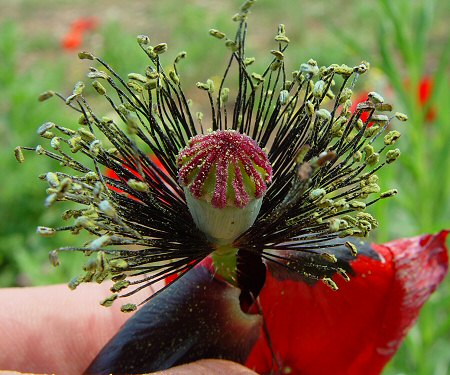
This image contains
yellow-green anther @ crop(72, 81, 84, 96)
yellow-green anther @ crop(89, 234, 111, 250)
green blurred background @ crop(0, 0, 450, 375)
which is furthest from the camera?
green blurred background @ crop(0, 0, 450, 375)

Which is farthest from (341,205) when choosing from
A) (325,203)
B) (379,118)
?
(379,118)

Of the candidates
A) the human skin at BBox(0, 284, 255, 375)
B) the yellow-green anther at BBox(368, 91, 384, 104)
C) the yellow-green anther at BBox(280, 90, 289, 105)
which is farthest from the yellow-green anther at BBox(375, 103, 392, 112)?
the human skin at BBox(0, 284, 255, 375)

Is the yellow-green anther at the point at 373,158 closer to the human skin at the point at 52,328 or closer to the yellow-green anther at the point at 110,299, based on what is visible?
the yellow-green anther at the point at 110,299

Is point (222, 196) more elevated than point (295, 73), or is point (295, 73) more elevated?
point (295, 73)

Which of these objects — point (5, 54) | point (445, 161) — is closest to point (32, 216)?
point (5, 54)

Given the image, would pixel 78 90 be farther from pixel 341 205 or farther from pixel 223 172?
pixel 341 205

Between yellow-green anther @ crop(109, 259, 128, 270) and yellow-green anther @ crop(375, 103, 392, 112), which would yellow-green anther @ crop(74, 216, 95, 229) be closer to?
yellow-green anther @ crop(109, 259, 128, 270)

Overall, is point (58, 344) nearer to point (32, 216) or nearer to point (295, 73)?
point (295, 73)
